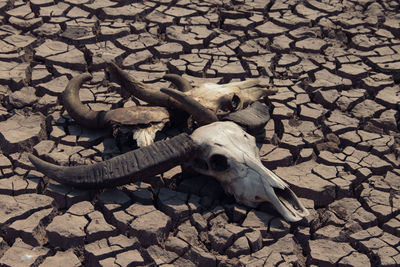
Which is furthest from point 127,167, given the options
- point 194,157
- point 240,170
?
point 240,170

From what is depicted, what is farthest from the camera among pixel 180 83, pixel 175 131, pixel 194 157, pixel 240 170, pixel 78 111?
pixel 180 83

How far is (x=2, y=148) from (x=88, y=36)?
6.39 ft

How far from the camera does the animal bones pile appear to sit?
4.57 m

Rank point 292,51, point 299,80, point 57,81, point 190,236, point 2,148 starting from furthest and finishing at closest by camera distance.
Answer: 1. point 292,51
2. point 299,80
3. point 57,81
4. point 2,148
5. point 190,236

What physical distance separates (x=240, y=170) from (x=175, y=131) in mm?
1014

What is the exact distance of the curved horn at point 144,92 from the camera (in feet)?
17.3

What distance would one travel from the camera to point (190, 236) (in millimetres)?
4484

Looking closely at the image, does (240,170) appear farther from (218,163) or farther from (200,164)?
(200,164)

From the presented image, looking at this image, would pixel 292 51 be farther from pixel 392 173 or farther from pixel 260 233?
pixel 260 233

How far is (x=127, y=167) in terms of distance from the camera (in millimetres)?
4617

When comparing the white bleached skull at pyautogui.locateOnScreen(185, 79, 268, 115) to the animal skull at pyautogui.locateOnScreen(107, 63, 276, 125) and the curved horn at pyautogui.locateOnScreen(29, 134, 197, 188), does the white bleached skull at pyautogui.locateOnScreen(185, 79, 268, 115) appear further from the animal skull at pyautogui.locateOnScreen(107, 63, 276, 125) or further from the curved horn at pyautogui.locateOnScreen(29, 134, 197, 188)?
the curved horn at pyautogui.locateOnScreen(29, 134, 197, 188)

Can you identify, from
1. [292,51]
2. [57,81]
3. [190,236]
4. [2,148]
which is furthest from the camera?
[292,51]

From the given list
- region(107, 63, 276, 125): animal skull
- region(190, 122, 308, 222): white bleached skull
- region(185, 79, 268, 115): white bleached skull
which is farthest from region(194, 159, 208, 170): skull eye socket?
region(185, 79, 268, 115): white bleached skull

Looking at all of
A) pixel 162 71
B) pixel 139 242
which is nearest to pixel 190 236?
pixel 139 242
